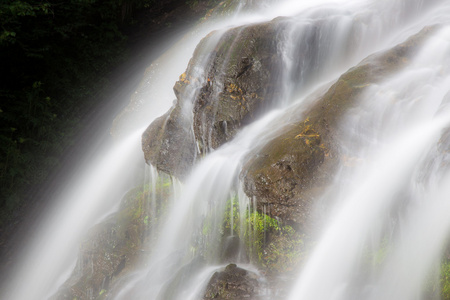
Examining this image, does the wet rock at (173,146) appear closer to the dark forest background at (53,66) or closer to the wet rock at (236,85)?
the wet rock at (236,85)

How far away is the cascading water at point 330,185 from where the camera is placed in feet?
13.7

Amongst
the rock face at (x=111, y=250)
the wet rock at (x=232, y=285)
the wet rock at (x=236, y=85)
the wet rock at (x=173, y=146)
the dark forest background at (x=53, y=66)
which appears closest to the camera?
the wet rock at (x=232, y=285)

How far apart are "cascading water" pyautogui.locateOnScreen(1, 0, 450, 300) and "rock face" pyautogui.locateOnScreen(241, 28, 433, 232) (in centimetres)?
12

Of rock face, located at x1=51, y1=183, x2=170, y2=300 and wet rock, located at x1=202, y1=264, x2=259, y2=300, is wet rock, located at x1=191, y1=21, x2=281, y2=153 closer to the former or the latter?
rock face, located at x1=51, y1=183, x2=170, y2=300

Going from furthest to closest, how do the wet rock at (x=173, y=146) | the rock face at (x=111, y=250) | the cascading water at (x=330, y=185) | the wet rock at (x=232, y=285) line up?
the wet rock at (x=173, y=146), the rock face at (x=111, y=250), the wet rock at (x=232, y=285), the cascading water at (x=330, y=185)

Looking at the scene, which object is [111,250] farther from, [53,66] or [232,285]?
[53,66]

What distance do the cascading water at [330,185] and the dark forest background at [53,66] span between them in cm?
165

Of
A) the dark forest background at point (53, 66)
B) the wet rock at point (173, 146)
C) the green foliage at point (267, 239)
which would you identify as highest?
the dark forest background at point (53, 66)

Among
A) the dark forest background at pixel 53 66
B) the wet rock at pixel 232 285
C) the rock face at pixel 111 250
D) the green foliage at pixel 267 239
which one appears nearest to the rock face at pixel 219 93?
the rock face at pixel 111 250

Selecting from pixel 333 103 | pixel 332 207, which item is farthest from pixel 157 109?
pixel 332 207

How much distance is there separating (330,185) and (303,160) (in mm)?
550

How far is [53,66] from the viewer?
37.5 ft

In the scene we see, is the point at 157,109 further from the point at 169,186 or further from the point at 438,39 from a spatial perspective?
the point at 438,39

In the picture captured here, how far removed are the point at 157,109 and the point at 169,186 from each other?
3.84m
